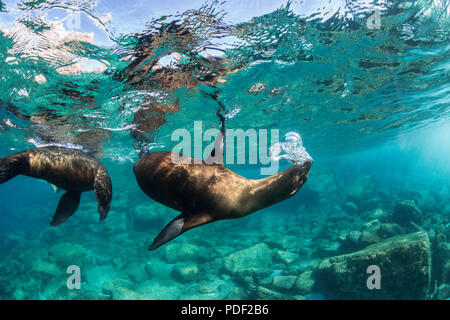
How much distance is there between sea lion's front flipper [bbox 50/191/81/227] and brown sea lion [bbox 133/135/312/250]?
1.70 meters

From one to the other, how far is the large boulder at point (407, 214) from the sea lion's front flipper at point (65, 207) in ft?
58.7

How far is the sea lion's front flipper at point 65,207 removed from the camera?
3.60m

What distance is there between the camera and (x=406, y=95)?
48.2 feet

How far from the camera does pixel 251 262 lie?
12461 mm

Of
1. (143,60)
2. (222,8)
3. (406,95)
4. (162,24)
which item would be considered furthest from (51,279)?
(406,95)

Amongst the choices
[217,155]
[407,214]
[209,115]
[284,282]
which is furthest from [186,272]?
[407,214]

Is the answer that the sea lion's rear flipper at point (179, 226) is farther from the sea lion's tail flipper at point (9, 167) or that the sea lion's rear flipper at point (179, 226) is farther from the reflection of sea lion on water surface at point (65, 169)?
the sea lion's tail flipper at point (9, 167)

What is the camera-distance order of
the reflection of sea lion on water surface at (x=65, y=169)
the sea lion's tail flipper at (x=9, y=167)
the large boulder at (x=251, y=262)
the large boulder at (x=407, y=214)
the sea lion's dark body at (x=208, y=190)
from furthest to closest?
the large boulder at (x=407, y=214) < the large boulder at (x=251, y=262) < the reflection of sea lion on water surface at (x=65, y=169) < the sea lion's tail flipper at (x=9, y=167) < the sea lion's dark body at (x=208, y=190)

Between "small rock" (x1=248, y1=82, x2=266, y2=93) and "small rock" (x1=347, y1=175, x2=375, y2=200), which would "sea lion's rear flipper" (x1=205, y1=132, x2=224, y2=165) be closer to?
"small rock" (x1=248, y1=82, x2=266, y2=93)

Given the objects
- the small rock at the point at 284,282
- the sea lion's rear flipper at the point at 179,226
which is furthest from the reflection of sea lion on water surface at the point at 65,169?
the small rock at the point at 284,282

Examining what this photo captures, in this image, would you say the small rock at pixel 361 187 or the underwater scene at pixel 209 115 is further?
the small rock at pixel 361 187

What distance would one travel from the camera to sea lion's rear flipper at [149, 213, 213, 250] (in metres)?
2.24

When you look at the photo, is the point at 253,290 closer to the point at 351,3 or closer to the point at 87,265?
the point at 351,3

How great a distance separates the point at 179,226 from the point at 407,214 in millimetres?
17930
